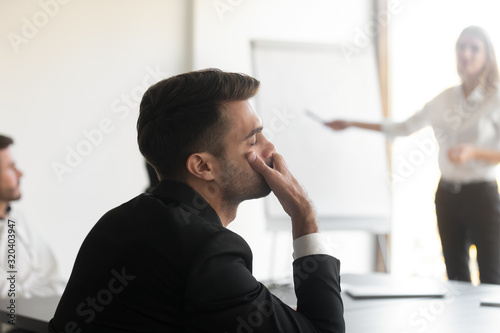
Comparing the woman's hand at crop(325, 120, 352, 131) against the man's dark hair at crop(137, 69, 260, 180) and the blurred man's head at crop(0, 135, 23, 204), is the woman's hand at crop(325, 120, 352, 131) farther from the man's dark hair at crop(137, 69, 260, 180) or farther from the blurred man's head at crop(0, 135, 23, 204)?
the man's dark hair at crop(137, 69, 260, 180)

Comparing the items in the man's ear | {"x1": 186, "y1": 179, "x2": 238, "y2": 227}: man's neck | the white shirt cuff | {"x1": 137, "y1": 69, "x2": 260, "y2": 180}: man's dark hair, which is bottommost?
the white shirt cuff

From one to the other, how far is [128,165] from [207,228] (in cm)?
273

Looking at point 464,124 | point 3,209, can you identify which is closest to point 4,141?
point 3,209

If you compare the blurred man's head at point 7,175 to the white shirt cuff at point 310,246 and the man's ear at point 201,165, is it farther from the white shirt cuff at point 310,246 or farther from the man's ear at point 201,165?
the white shirt cuff at point 310,246

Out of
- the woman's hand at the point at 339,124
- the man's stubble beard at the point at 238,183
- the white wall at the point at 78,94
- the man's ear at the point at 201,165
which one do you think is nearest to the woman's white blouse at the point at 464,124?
the woman's hand at the point at 339,124

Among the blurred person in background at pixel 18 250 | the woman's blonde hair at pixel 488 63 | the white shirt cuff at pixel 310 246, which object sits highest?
the woman's blonde hair at pixel 488 63

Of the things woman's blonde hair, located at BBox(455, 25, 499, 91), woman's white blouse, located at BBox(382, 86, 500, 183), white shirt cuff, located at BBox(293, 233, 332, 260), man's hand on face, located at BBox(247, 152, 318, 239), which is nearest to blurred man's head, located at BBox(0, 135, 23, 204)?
man's hand on face, located at BBox(247, 152, 318, 239)

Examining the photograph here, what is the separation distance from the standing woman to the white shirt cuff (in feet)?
5.66

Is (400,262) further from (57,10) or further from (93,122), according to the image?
(57,10)

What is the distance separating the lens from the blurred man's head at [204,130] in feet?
3.91

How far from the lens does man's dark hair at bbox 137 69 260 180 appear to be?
1187mm

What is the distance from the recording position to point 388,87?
14.1ft

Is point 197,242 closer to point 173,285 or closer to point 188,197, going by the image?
point 173,285

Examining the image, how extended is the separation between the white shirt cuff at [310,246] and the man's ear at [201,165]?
24cm
